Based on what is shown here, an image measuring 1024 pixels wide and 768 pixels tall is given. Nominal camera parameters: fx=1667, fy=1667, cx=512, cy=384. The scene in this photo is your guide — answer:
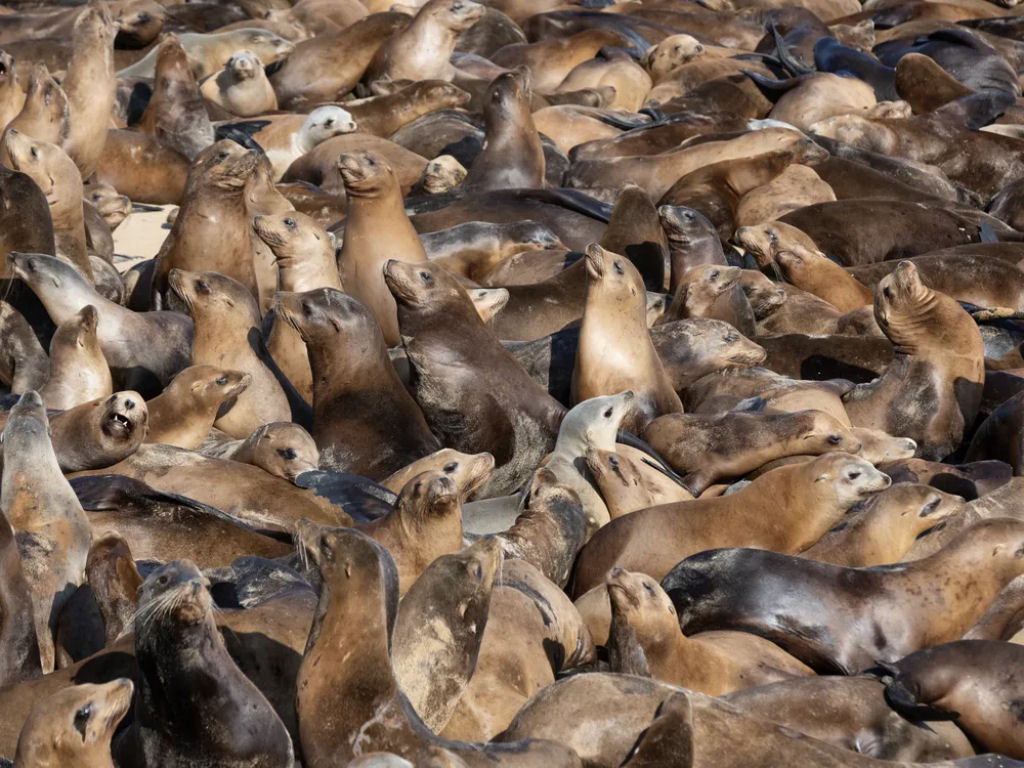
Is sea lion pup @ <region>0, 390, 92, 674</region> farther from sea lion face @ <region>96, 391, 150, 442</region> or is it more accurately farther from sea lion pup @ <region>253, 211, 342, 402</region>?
sea lion pup @ <region>253, 211, 342, 402</region>

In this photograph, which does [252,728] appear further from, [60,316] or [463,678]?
[60,316]

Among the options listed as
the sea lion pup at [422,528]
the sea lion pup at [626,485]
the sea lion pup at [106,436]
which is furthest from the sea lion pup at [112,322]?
the sea lion pup at [422,528]

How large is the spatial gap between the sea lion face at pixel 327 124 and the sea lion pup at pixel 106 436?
5.32 m

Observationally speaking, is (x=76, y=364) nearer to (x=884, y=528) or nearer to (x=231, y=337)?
(x=231, y=337)

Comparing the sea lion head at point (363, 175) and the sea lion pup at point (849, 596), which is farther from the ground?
the sea lion pup at point (849, 596)

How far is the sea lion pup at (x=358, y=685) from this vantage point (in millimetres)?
3750

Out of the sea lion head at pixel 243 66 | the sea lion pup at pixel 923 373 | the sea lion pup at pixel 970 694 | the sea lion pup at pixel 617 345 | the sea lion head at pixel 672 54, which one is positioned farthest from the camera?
the sea lion head at pixel 672 54

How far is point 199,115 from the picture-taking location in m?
11.0

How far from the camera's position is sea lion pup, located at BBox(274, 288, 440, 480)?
669 centimetres

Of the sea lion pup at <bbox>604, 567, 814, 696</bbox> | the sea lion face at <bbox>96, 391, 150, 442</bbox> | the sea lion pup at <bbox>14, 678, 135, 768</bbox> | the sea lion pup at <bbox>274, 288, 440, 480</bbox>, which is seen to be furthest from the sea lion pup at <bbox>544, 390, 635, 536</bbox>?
the sea lion pup at <bbox>14, 678, 135, 768</bbox>

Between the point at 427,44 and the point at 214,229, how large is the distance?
4.85 meters

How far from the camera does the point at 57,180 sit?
327 inches

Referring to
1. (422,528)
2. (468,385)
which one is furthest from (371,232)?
(422,528)

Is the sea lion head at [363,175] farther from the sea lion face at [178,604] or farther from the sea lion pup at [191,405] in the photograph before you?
the sea lion face at [178,604]
